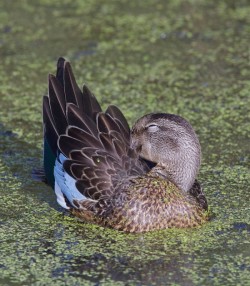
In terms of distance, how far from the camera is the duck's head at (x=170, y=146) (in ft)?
20.0

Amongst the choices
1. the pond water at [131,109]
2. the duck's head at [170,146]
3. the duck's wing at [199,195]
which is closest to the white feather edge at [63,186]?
the pond water at [131,109]

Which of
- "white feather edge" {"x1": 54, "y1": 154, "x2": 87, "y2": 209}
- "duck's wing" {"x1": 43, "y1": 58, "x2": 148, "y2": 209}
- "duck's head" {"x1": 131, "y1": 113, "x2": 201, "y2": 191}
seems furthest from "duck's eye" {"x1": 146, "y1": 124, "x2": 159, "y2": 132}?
"white feather edge" {"x1": 54, "y1": 154, "x2": 87, "y2": 209}

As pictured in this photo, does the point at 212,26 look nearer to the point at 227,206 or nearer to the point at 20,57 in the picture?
the point at 20,57

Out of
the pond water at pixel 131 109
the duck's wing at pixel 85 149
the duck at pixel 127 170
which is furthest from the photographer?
the duck's wing at pixel 85 149

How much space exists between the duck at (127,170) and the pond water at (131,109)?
0.33 ft

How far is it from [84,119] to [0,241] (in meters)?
1.03

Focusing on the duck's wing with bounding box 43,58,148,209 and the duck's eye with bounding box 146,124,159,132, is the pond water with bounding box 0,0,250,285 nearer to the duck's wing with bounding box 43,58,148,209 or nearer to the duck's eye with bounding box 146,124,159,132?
the duck's wing with bounding box 43,58,148,209

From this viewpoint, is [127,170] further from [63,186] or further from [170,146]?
[63,186]

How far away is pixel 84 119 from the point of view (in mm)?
6301

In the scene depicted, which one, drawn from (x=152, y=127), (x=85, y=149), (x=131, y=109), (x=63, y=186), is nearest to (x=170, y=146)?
(x=152, y=127)

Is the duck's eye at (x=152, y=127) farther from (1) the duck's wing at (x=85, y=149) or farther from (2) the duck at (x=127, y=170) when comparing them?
(1) the duck's wing at (x=85, y=149)

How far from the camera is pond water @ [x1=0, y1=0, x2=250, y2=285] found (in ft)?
18.0

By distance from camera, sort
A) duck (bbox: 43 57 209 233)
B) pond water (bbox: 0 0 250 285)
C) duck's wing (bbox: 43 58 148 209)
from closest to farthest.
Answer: pond water (bbox: 0 0 250 285)
duck (bbox: 43 57 209 233)
duck's wing (bbox: 43 58 148 209)

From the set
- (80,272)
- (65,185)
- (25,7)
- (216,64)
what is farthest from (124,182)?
(25,7)
